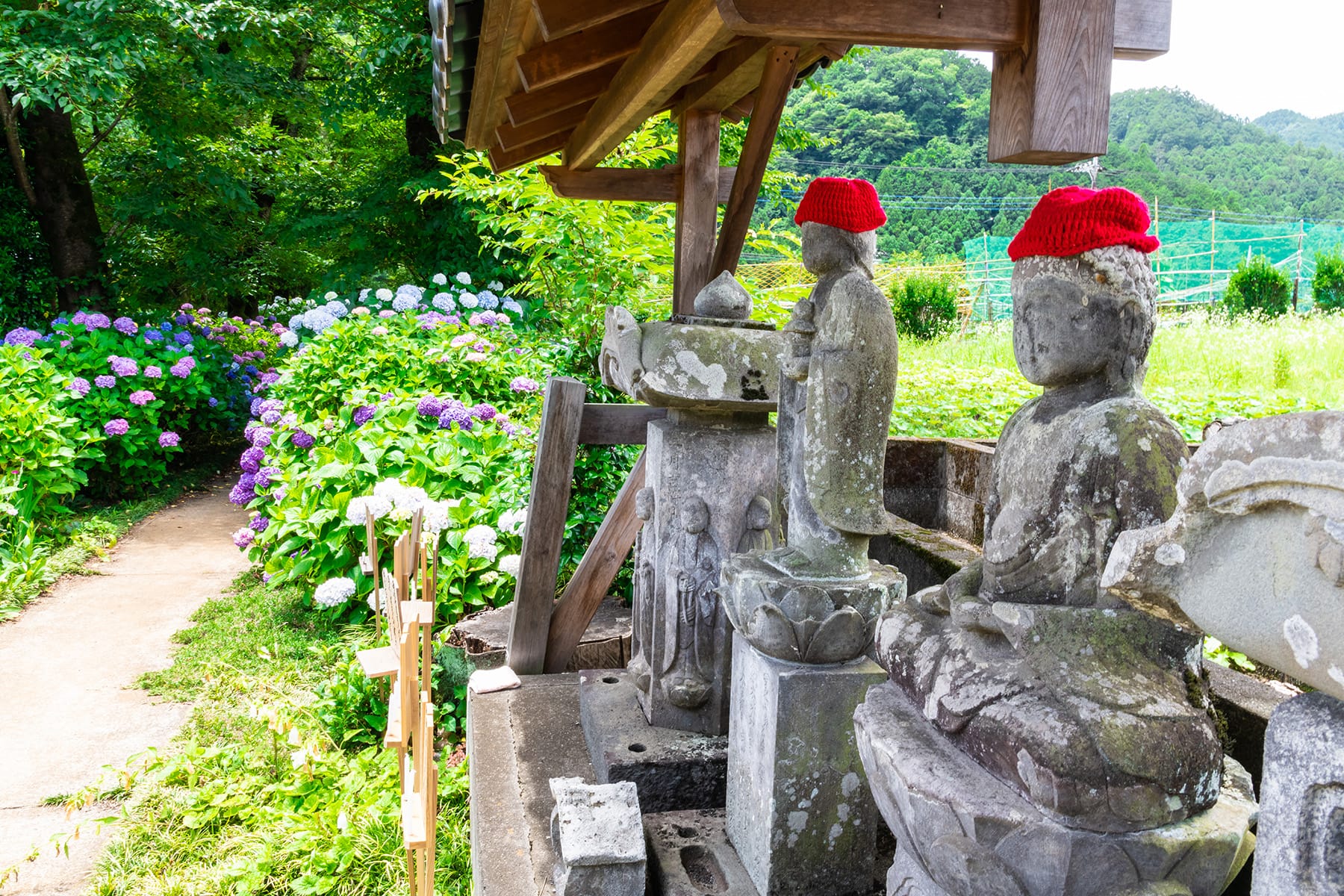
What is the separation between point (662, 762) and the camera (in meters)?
2.89

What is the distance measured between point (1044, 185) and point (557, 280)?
27.5 m

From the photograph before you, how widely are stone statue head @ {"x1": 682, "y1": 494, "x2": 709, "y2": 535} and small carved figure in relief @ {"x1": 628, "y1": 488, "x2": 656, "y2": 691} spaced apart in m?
0.18

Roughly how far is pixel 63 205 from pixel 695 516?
33.2ft

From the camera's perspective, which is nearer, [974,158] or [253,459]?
[253,459]

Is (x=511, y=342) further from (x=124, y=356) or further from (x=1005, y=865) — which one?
(x=1005, y=865)

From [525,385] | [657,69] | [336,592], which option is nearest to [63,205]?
[525,385]

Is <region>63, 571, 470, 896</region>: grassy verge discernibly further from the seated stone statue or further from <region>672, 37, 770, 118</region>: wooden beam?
<region>672, 37, 770, 118</region>: wooden beam

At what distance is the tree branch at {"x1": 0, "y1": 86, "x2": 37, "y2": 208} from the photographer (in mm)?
9422

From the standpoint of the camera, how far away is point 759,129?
3.19 m

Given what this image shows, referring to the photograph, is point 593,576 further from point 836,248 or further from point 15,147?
point 15,147

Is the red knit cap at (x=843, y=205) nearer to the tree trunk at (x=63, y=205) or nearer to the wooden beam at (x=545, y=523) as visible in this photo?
the wooden beam at (x=545, y=523)

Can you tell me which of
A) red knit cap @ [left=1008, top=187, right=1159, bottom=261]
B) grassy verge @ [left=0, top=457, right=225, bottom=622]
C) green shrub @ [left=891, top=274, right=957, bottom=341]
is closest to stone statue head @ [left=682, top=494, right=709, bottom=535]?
red knit cap @ [left=1008, top=187, right=1159, bottom=261]

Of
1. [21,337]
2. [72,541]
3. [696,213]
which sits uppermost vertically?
[696,213]

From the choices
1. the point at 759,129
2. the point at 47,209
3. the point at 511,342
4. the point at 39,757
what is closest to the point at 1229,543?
the point at 759,129
